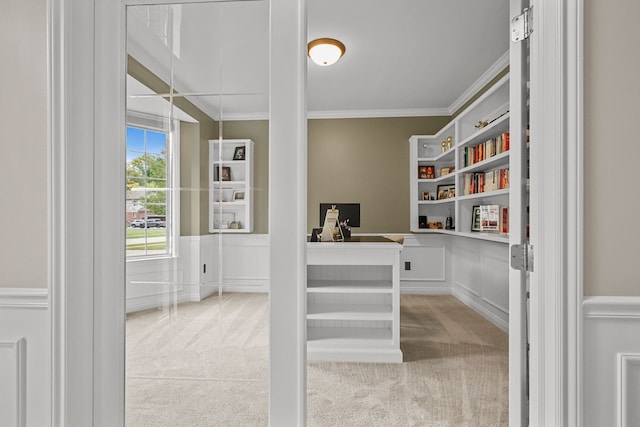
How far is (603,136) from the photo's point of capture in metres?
1.09

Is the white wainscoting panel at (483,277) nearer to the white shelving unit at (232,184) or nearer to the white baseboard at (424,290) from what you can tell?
the white baseboard at (424,290)

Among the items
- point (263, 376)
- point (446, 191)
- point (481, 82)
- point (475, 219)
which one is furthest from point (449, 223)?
point (263, 376)

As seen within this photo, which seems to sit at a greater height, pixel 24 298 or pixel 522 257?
pixel 522 257

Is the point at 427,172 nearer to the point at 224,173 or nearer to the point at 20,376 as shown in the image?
the point at 224,173

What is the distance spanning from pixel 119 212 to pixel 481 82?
13.6 feet

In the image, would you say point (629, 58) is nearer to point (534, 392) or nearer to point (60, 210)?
point (534, 392)

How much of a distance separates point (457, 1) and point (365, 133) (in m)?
2.95

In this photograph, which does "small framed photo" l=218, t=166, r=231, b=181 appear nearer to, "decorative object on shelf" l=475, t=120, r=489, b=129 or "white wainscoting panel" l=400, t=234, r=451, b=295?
"decorative object on shelf" l=475, t=120, r=489, b=129

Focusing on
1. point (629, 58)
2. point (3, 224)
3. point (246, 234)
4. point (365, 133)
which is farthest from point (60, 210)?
point (365, 133)

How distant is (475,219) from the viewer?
13.8 ft

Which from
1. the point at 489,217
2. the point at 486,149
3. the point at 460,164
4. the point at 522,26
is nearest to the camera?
the point at 522,26

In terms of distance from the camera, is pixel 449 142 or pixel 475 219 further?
pixel 449 142

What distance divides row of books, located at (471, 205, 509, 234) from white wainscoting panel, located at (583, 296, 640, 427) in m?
2.42

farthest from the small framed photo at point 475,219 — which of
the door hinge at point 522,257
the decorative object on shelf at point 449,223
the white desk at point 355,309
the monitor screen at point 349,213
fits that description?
the door hinge at point 522,257
